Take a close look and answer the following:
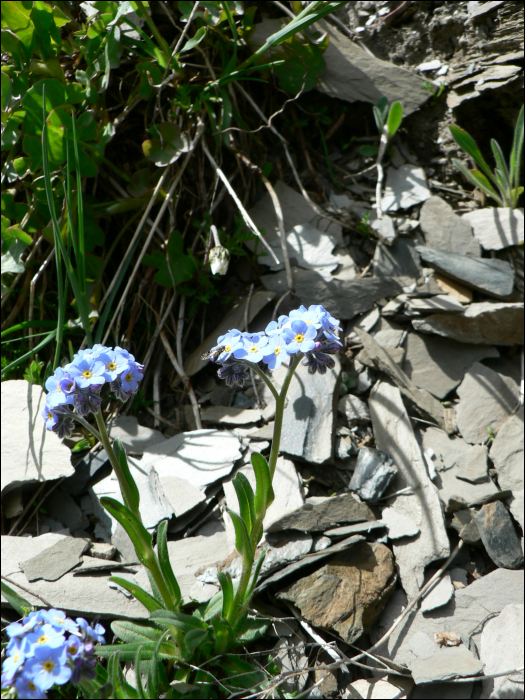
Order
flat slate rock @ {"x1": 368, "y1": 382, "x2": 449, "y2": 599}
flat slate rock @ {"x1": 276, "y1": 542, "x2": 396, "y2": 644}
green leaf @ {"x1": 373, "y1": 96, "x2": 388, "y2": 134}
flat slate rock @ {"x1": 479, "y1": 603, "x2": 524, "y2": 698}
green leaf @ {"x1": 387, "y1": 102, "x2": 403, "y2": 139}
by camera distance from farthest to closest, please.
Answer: green leaf @ {"x1": 373, "y1": 96, "x2": 388, "y2": 134}
green leaf @ {"x1": 387, "y1": 102, "x2": 403, "y2": 139}
flat slate rock @ {"x1": 368, "y1": 382, "x2": 449, "y2": 599}
flat slate rock @ {"x1": 276, "y1": 542, "x2": 396, "y2": 644}
flat slate rock @ {"x1": 479, "y1": 603, "x2": 524, "y2": 698}

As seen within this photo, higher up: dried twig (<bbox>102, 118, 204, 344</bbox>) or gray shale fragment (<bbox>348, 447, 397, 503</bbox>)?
dried twig (<bbox>102, 118, 204, 344</bbox>)

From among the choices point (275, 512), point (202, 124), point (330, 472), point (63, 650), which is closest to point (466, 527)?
point (330, 472)

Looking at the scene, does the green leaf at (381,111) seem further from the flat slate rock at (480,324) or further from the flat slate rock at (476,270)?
the flat slate rock at (480,324)

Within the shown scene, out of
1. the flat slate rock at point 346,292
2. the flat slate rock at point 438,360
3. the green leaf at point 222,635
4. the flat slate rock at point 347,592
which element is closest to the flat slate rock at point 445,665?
the flat slate rock at point 347,592

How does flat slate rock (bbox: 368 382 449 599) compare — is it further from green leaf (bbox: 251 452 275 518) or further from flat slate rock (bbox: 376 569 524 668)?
green leaf (bbox: 251 452 275 518)

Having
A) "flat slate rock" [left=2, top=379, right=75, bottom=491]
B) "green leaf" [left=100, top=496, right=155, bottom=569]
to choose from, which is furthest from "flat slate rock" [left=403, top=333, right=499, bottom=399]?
"flat slate rock" [left=2, top=379, right=75, bottom=491]

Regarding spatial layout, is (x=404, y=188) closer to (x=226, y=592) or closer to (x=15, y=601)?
(x=226, y=592)
